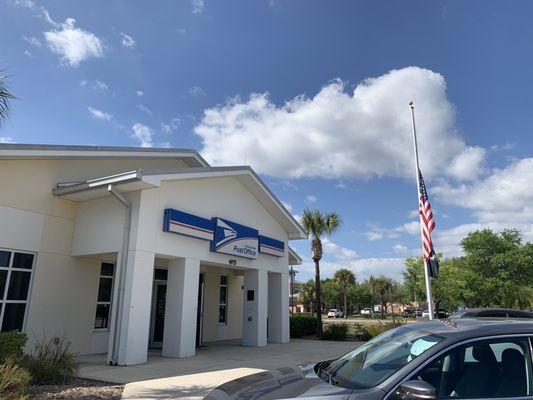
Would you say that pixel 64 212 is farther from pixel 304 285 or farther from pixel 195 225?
pixel 304 285

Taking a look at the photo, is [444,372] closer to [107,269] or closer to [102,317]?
[102,317]

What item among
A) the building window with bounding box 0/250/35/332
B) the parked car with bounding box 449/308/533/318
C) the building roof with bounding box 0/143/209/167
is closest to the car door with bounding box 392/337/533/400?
the parked car with bounding box 449/308/533/318


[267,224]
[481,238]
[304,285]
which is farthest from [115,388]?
[304,285]

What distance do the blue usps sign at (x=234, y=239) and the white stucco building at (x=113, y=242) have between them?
4 centimetres

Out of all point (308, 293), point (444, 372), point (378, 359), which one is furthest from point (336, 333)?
point (308, 293)

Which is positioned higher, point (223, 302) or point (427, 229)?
point (427, 229)

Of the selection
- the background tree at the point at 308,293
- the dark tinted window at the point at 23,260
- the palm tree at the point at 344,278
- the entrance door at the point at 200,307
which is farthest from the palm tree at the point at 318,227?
the palm tree at the point at 344,278

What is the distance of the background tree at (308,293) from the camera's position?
62.7 m

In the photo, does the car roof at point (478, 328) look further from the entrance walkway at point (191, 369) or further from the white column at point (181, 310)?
the white column at point (181, 310)

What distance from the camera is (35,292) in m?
12.0

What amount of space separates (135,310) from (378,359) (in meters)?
8.72

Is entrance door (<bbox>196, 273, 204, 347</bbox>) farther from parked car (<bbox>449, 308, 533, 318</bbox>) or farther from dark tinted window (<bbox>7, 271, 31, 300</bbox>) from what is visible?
parked car (<bbox>449, 308, 533, 318</bbox>)

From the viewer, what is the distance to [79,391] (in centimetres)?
755

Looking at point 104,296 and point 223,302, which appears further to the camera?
point 223,302
